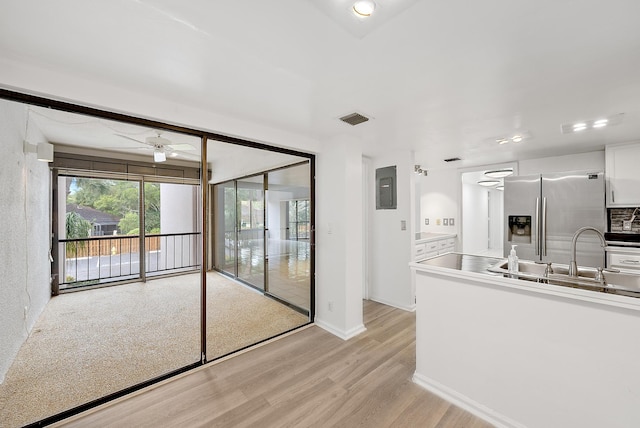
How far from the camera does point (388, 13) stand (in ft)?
3.76

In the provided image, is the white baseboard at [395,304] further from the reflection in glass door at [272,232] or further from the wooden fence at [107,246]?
the wooden fence at [107,246]

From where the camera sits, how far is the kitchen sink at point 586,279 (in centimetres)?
146

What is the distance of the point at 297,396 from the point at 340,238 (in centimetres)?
157

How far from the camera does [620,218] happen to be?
3.31m

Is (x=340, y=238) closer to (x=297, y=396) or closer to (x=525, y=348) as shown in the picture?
(x=297, y=396)

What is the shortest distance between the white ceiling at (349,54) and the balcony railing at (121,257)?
3.15 m

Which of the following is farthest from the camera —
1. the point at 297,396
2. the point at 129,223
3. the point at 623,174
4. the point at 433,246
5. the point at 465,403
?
the point at 433,246

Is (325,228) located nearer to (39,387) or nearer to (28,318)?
(39,387)

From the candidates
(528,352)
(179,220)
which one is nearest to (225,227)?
(179,220)

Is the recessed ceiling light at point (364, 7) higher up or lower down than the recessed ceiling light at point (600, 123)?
higher up

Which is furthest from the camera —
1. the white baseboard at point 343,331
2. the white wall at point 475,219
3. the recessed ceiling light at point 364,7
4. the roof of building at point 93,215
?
the white wall at point 475,219

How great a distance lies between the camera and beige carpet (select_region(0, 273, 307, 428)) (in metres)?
1.97

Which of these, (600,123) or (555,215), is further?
(555,215)

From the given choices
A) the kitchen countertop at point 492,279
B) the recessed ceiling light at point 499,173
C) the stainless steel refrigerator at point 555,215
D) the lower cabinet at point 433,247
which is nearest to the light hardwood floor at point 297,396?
the kitchen countertop at point 492,279
